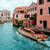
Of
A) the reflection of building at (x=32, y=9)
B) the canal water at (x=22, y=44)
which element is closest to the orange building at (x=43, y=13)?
the canal water at (x=22, y=44)

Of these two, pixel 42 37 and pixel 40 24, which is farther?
pixel 40 24

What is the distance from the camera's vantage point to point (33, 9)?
3341 centimetres

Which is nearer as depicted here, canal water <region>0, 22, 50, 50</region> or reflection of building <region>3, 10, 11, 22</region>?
canal water <region>0, 22, 50, 50</region>

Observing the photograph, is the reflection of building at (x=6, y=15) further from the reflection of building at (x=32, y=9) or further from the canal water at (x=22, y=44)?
the canal water at (x=22, y=44)

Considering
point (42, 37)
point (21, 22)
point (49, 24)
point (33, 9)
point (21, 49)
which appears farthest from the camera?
point (21, 22)

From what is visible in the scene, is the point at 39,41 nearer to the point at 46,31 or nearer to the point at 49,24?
the point at 46,31

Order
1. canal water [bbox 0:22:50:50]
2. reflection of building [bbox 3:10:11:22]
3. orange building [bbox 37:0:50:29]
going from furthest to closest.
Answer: reflection of building [bbox 3:10:11:22] < orange building [bbox 37:0:50:29] < canal water [bbox 0:22:50:50]

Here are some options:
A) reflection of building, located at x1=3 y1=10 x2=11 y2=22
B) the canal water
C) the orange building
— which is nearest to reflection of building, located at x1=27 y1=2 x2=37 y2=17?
the orange building

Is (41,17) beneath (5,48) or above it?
above

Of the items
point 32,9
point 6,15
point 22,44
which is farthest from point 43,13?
point 6,15

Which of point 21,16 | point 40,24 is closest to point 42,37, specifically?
point 40,24

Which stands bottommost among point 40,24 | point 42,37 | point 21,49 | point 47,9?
point 21,49

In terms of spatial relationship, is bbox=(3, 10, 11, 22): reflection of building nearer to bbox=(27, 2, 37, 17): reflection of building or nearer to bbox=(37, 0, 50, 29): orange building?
bbox=(27, 2, 37, 17): reflection of building

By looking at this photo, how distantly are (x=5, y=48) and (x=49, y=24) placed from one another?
12.0m
